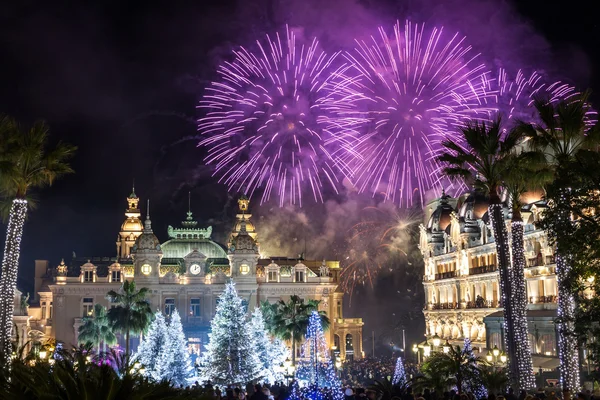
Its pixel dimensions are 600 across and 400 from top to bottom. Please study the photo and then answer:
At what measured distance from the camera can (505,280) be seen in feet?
94.2

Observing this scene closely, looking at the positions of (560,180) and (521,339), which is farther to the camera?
(521,339)

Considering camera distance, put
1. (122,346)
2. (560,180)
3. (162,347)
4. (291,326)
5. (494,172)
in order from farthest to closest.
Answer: (122,346)
(291,326)
(162,347)
(494,172)
(560,180)

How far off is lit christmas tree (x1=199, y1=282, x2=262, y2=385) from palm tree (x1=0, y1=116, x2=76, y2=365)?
17169 mm

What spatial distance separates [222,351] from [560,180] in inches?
1209

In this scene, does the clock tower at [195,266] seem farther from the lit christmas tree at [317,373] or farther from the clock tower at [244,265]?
the lit christmas tree at [317,373]

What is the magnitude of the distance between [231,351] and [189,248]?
44403mm

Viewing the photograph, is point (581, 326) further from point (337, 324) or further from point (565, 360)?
point (337, 324)

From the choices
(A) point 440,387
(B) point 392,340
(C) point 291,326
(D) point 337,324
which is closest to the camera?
(A) point 440,387

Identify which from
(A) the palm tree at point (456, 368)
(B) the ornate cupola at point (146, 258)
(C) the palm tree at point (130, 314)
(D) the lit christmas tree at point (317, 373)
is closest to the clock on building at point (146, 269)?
(B) the ornate cupola at point (146, 258)

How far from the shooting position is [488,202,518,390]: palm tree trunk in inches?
1099

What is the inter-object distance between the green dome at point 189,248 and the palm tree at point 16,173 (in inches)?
2241

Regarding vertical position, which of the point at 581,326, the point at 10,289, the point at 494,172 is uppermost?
the point at 494,172

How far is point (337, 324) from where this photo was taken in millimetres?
86750

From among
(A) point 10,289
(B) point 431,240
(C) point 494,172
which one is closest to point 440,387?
(C) point 494,172
